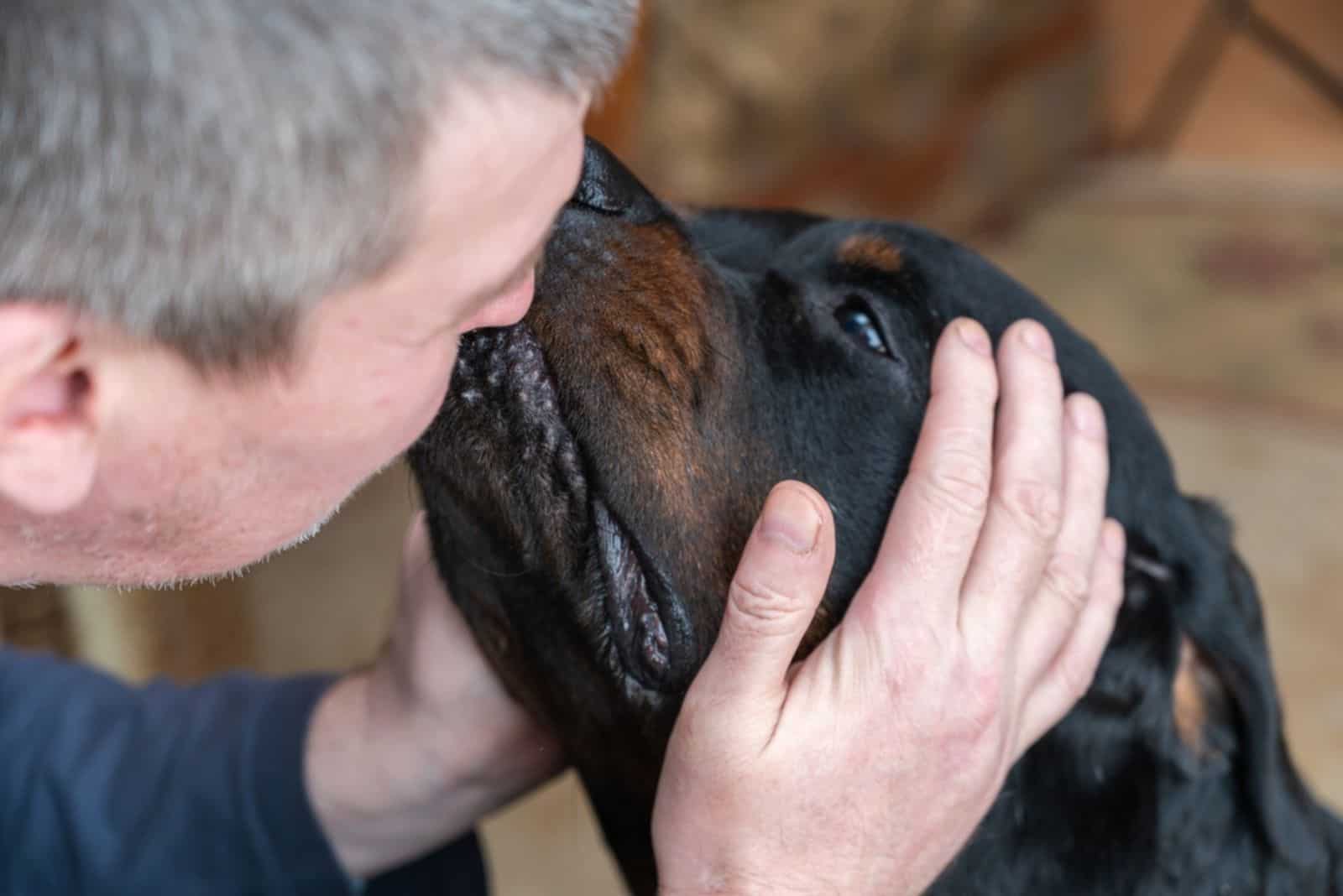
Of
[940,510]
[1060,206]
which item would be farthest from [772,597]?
[1060,206]

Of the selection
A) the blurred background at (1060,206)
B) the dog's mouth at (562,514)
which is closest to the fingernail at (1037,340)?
the dog's mouth at (562,514)

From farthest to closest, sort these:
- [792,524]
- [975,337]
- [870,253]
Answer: [870,253] → [975,337] → [792,524]

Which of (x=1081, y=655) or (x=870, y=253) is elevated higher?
(x=870, y=253)

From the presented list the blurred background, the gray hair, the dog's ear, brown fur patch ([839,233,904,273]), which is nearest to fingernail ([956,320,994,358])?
brown fur patch ([839,233,904,273])

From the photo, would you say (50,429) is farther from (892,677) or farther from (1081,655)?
(1081,655)

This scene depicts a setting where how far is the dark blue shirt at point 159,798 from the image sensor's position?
1675mm

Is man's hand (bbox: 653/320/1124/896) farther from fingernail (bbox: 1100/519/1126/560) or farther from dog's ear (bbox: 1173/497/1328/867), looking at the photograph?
dog's ear (bbox: 1173/497/1328/867)

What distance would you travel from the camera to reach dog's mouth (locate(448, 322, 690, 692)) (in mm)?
1293

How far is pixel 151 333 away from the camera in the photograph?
83cm

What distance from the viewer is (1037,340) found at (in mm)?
1420

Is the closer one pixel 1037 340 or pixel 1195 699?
pixel 1037 340

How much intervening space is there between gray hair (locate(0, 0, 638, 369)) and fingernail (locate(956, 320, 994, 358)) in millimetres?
667

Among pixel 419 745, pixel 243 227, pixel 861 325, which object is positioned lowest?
pixel 419 745

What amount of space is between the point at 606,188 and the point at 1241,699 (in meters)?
0.86
